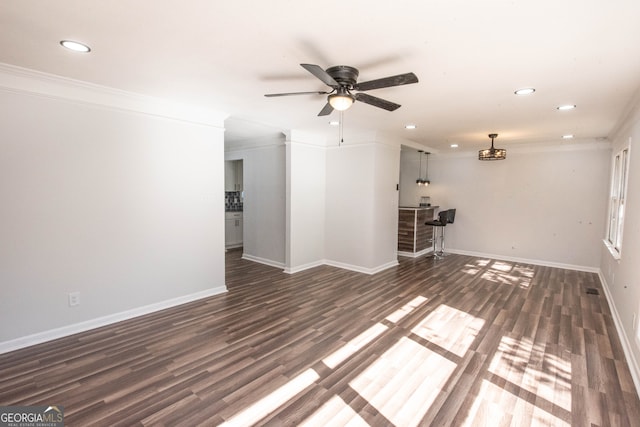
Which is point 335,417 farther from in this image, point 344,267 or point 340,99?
point 344,267

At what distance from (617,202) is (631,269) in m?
2.14

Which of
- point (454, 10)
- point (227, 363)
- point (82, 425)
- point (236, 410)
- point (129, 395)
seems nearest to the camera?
point (454, 10)

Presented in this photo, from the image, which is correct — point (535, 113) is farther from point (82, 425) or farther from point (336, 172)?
point (82, 425)

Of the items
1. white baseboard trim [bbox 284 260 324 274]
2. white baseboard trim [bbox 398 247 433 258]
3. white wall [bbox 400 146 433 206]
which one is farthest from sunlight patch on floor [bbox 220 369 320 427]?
white wall [bbox 400 146 433 206]

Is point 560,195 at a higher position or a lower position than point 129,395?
higher

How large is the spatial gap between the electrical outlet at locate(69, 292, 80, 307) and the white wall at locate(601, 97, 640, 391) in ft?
15.8

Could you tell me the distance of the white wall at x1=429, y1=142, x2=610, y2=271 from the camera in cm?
580

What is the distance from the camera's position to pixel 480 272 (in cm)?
568

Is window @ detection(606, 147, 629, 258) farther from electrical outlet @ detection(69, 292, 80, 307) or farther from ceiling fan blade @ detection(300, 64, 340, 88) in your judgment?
electrical outlet @ detection(69, 292, 80, 307)

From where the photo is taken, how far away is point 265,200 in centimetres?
605

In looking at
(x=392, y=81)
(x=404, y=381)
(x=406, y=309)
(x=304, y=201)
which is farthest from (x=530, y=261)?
(x=392, y=81)

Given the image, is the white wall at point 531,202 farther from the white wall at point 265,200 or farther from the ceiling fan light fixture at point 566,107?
the white wall at point 265,200

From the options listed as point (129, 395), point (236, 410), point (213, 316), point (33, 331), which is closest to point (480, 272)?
point (213, 316)

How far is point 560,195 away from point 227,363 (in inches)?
262
